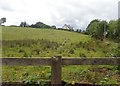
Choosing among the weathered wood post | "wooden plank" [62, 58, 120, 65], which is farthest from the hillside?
the weathered wood post

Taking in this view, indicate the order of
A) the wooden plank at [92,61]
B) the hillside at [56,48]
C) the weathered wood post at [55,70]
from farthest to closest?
1. the hillside at [56,48]
2. the wooden plank at [92,61]
3. the weathered wood post at [55,70]

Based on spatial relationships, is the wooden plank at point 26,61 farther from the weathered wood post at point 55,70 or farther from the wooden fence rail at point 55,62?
the weathered wood post at point 55,70

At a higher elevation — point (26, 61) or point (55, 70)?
point (26, 61)

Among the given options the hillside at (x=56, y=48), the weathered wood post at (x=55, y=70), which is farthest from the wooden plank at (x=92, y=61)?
the hillside at (x=56, y=48)

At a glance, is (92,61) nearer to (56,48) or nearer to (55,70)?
(55,70)

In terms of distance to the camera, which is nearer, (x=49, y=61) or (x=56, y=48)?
(x=49, y=61)

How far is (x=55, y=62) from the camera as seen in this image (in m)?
6.76

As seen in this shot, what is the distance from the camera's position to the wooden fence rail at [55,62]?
22.2ft

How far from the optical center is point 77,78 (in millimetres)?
9023

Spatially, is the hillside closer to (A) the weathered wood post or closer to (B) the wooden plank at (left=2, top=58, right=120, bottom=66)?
(B) the wooden plank at (left=2, top=58, right=120, bottom=66)

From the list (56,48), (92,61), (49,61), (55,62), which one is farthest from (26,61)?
(56,48)

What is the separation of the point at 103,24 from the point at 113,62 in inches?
1600

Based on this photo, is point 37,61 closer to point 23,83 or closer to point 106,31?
point 23,83

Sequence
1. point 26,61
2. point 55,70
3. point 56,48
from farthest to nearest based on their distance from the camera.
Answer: point 56,48 < point 26,61 < point 55,70
